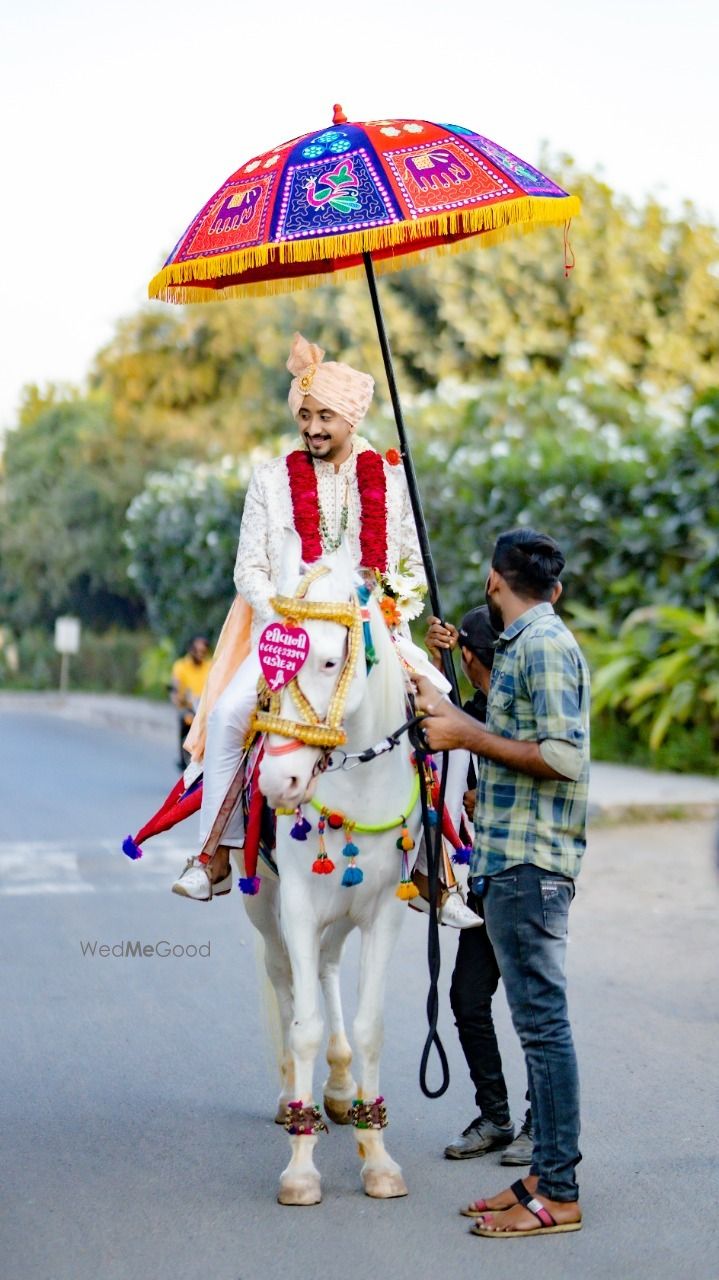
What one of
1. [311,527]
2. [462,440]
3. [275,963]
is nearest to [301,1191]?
[275,963]

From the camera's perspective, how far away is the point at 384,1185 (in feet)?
17.3

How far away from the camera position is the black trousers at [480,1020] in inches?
229

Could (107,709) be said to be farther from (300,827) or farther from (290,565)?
(290,565)

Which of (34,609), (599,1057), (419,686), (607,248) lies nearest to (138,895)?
(599,1057)

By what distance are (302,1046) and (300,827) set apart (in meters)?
0.75

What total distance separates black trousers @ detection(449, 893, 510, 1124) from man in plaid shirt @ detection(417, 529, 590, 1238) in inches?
31.4

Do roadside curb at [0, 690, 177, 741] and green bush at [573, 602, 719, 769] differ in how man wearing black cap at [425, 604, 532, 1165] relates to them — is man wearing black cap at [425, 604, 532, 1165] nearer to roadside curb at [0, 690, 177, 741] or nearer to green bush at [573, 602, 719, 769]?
green bush at [573, 602, 719, 769]

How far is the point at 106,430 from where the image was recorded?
4544 centimetres

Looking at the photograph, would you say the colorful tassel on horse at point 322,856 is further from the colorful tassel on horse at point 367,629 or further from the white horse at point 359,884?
the colorful tassel on horse at point 367,629

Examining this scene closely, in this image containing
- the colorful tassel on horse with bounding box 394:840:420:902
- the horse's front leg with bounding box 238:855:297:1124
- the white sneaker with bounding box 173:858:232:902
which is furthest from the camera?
the horse's front leg with bounding box 238:855:297:1124

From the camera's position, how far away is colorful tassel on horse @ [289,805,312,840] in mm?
5141

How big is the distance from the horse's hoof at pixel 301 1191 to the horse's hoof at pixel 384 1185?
184 millimetres
